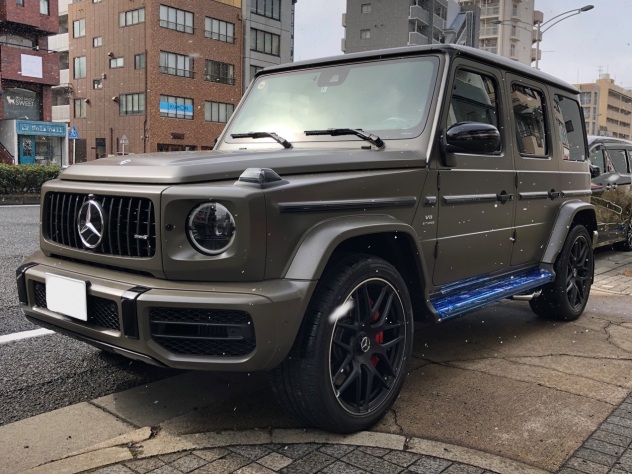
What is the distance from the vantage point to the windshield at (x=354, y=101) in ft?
11.8

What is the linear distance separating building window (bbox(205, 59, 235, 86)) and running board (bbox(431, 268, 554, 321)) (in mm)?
41946

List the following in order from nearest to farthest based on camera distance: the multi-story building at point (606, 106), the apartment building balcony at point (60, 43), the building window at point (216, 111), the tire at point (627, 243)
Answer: the tire at point (627, 243)
the building window at point (216, 111)
the apartment building balcony at point (60, 43)
the multi-story building at point (606, 106)

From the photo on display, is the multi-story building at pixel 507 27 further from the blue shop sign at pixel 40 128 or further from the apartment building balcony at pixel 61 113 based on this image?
the blue shop sign at pixel 40 128

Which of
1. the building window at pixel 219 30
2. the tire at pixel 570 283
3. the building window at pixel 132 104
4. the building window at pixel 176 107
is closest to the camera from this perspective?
the tire at pixel 570 283

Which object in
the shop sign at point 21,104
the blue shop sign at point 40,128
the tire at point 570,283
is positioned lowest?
the tire at point 570,283

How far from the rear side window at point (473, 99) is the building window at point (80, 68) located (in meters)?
48.0

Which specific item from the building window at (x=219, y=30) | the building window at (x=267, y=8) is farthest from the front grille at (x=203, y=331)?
the building window at (x=267, y=8)

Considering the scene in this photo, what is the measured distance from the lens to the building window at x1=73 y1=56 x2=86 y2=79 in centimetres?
4672

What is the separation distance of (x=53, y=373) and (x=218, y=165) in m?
1.86

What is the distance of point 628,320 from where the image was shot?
17.9 ft

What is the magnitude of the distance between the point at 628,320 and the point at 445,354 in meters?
2.27

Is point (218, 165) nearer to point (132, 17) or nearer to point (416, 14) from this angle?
point (132, 17)

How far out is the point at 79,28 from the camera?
4662 centimetres

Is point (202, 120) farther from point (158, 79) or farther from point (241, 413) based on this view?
point (241, 413)
